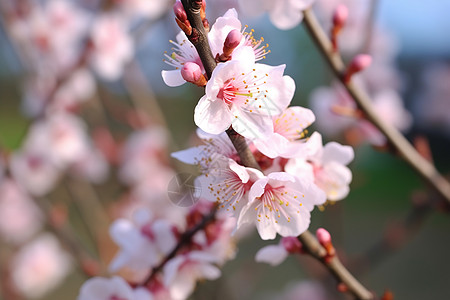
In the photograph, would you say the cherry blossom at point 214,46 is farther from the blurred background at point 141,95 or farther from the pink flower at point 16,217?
the pink flower at point 16,217

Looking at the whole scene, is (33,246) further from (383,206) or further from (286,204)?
(383,206)

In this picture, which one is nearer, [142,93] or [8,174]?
[8,174]

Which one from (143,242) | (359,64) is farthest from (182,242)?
(359,64)

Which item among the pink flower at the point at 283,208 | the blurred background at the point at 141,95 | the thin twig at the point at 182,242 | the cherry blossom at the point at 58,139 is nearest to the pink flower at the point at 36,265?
the blurred background at the point at 141,95

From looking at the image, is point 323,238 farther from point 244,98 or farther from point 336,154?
point 244,98

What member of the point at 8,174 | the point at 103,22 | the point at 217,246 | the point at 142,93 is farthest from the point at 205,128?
the point at 142,93
